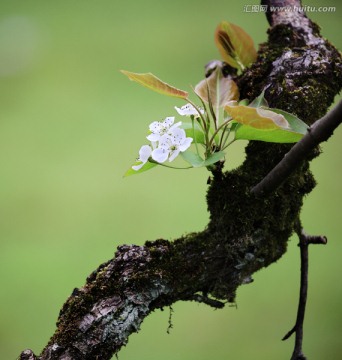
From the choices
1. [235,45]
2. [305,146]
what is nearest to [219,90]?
[235,45]

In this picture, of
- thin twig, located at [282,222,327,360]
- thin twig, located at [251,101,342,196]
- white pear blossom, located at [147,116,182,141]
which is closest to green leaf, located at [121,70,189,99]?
white pear blossom, located at [147,116,182,141]

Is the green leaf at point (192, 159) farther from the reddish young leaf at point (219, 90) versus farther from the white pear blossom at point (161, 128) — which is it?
the reddish young leaf at point (219, 90)

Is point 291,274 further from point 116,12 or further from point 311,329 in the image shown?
point 116,12

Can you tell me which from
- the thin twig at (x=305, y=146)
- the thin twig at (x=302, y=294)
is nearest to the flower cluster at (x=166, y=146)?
the thin twig at (x=305, y=146)

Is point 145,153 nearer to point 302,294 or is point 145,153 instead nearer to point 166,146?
point 166,146

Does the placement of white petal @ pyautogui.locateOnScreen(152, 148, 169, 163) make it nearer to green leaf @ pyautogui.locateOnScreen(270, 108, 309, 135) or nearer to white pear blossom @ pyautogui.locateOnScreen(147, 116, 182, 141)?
white pear blossom @ pyautogui.locateOnScreen(147, 116, 182, 141)
